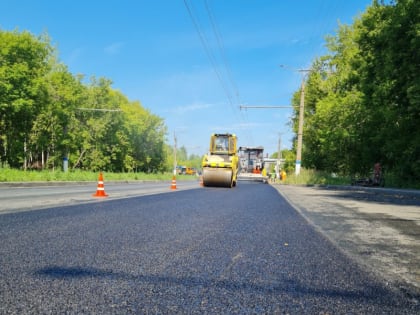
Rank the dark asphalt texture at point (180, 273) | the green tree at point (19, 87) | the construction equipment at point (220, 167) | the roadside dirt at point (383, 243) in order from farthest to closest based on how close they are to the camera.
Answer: the green tree at point (19, 87) < the construction equipment at point (220, 167) < the roadside dirt at point (383, 243) < the dark asphalt texture at point (180, 273)

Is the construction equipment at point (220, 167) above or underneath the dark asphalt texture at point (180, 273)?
above

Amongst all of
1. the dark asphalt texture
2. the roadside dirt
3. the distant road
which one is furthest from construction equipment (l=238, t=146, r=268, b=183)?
the dark asphalt texture

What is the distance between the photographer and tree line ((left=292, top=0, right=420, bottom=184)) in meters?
15.6

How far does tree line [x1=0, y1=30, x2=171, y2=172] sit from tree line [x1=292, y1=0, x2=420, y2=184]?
19.1m

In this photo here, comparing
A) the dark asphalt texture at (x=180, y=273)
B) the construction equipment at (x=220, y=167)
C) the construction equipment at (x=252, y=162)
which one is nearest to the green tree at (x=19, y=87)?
the construction equipment at (x=220, y=167)

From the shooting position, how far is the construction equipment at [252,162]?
3519 cm

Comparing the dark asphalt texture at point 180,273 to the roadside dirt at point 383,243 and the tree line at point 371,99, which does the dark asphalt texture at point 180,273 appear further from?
the tree line at point 371,99

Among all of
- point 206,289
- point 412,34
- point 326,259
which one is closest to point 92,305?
point 206,289

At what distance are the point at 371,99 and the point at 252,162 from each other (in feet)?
57.4

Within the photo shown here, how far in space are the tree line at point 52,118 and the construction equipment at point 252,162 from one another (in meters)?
13.2

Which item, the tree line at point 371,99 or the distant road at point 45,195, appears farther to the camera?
the tree line at point 371,99

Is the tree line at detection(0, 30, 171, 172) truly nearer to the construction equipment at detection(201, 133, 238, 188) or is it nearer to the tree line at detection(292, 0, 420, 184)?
the construction equipment at detection(201, 133, 238, 188)

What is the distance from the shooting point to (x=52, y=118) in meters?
40.3

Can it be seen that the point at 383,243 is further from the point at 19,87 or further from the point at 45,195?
the point at 19,87
